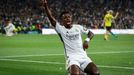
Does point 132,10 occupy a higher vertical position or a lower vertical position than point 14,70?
lower

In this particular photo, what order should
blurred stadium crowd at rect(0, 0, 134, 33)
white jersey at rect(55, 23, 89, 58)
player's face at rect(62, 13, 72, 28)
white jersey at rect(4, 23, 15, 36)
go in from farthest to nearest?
blurred stadium crowd at rect(0, 0, 134, 33), white jersey at rect(4, 23, 15, 36), player's face at rect(62, 13, 72, 28), white jersey at rect(55, 23, 89, 58)

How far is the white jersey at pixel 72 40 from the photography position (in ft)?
36.9

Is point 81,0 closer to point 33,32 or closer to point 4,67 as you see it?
point 33,32

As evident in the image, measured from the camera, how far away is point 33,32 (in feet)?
184

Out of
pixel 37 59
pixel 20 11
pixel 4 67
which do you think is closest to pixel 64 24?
pixel 4 67

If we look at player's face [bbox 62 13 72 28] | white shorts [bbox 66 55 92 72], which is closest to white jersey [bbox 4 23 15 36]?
player's face [bbox 62 13 72 28]

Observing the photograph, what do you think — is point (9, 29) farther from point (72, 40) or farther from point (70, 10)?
point (72, 40)

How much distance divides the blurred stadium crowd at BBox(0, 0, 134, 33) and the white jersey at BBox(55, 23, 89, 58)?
44.2 meters

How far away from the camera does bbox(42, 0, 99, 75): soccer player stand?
11.0m

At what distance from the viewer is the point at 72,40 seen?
37.3 ft

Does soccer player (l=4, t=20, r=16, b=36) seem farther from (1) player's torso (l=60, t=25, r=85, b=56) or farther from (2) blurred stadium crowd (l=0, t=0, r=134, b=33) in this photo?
→ (1) player's torso (l=60, t=25, r=85, b=56)

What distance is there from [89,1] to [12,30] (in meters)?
22.1

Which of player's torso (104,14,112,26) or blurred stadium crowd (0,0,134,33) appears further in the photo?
blurred stadium crowd (0,0,134,33)

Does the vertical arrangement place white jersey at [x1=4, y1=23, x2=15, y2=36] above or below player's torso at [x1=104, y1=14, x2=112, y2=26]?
below
